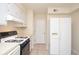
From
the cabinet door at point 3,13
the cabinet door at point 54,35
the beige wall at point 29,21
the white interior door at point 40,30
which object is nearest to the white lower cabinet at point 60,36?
the cabinet door at point 54,35

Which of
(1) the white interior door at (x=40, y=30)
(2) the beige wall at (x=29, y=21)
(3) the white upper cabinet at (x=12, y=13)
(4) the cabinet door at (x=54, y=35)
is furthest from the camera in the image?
(1) the white interior door at (x=40, y=30)

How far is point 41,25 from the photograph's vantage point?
349 inches

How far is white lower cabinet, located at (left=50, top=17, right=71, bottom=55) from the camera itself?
505 centimetres

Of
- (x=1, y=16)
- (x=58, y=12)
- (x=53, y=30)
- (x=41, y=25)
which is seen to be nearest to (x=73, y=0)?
(x=1, y=16)

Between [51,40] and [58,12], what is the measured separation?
133 centimetres

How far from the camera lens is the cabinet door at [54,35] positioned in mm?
5043

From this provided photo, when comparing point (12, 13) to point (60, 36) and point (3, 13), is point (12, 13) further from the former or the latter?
point (60, 36)

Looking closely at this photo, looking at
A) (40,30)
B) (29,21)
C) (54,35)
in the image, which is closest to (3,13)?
(54,35)

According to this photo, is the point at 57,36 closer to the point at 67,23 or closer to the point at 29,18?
the point at 67,23

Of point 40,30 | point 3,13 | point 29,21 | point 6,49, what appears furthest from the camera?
point 40,30

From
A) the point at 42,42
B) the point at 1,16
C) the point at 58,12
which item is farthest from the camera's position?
the point at 42,42

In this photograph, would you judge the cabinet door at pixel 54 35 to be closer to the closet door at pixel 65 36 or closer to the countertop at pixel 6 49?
the closet door at pixel 65 36

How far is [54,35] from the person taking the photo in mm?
5102

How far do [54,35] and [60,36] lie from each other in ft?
0.77
